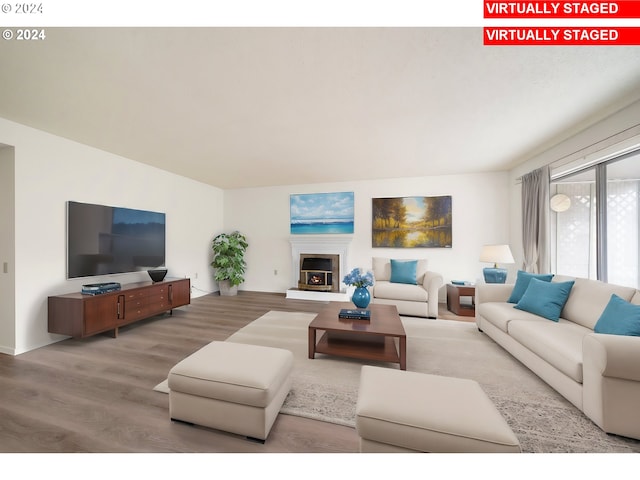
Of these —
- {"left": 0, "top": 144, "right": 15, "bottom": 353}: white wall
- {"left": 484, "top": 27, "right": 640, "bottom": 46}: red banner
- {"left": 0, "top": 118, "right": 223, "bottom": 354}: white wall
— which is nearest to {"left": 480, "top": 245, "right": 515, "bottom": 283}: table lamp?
{"left": 484, "top": 27, "right": 640, "bottom": 46}: red banner

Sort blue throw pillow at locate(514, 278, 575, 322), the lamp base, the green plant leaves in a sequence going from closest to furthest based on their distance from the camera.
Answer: blue throw pillow at locate(514, 278, 575, 322) → the lamp base → the green plant leaves

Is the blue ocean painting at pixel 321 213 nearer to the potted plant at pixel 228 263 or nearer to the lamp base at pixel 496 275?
the potted plant at pixel 228 263

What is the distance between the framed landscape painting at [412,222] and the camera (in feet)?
15.8

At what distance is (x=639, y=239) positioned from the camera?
2.49 meters

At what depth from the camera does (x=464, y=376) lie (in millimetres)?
2064

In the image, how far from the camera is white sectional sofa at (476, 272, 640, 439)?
137cm

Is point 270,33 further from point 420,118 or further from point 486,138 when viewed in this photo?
point 486,138

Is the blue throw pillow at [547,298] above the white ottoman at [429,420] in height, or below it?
above

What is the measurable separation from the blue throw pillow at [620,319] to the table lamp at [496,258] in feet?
6.17

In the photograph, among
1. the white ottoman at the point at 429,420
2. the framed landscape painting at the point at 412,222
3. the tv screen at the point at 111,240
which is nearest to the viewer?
the white ottoman at the point at 429,420

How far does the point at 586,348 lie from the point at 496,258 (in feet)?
7.87

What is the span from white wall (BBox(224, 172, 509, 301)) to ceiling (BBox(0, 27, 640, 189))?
1.33m

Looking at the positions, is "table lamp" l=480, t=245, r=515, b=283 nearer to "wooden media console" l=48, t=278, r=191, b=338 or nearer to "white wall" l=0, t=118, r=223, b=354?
"wooden media console" l=48, t=278, r=191, b=338

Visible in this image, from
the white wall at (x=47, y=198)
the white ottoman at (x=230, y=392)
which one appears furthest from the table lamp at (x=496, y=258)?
the white wall at (x=47, y=198)
